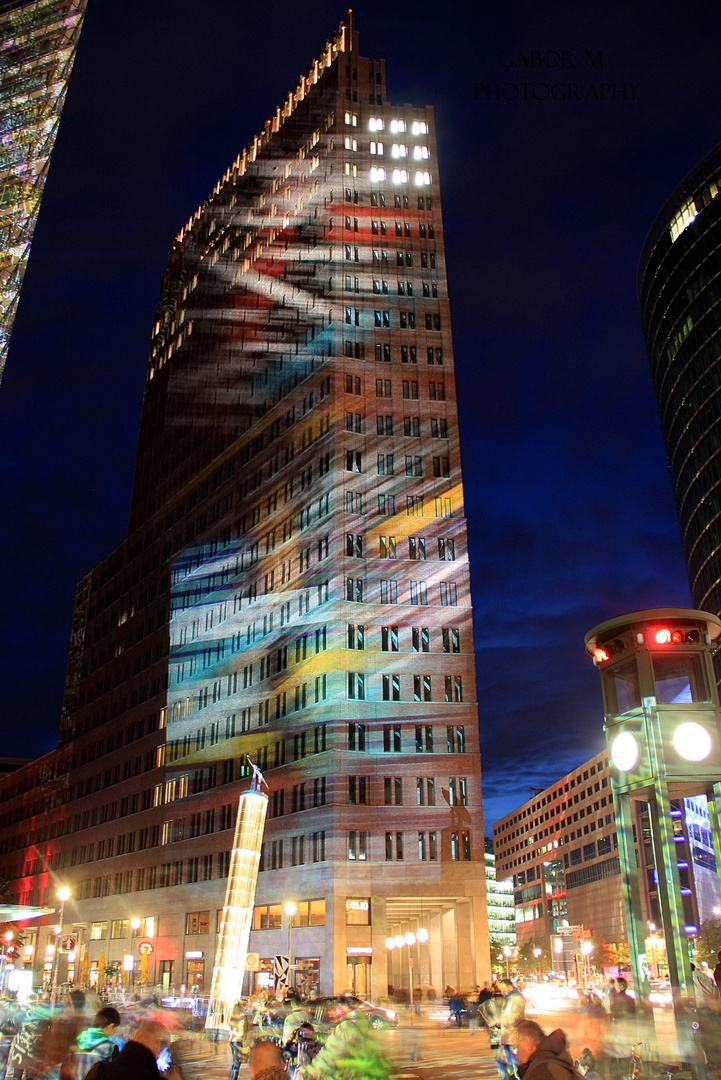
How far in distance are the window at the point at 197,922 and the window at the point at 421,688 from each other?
25.6m

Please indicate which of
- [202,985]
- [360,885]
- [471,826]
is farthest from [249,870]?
→ [202,985]

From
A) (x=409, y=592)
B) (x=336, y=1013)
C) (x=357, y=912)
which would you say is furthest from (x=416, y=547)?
(x=336, y=1013)

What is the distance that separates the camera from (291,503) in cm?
7931

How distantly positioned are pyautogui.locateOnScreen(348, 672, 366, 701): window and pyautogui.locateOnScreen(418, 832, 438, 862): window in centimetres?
1074

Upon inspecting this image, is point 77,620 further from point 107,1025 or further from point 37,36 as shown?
point 107,1025

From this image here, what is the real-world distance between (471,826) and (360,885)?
30.7 ft

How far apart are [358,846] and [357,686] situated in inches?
449

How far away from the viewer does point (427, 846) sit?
6512 cm

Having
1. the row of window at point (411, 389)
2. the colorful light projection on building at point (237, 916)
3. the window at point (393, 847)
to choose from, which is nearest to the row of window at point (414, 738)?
the window at point (393, 847)

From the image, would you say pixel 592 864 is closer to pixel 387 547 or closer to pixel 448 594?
pixel 448 594

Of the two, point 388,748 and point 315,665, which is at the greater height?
point 315,665

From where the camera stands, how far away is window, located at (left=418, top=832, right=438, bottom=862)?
64.9 meters

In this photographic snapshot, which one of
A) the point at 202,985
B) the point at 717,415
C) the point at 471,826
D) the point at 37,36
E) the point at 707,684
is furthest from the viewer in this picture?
the point at 717,415

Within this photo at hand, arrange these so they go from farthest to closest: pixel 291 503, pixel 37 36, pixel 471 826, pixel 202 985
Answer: pixel 291 503 → pixel 202 985 → pixel 471 826 → pixel 37 36
